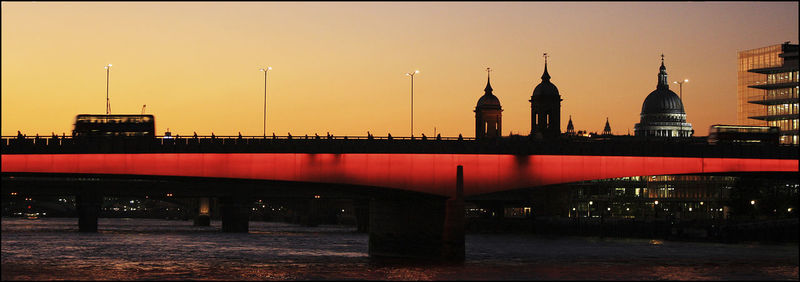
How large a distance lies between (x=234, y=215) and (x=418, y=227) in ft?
308

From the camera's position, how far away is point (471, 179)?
9012 centimetres

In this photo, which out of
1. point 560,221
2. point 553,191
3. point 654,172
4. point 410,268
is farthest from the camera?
point 553,191

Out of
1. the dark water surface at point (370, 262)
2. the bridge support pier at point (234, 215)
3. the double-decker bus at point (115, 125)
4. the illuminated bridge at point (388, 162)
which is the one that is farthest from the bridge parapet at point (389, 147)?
the bridge support pier at point (234, 215)

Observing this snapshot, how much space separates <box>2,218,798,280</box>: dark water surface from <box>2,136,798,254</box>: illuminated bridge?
6.15 metres

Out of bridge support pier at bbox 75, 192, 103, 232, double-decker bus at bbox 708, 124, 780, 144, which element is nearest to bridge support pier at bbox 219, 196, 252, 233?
bridge support pier at bbox 75, 192, 103, 232

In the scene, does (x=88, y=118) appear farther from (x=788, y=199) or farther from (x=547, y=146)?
(x=788, y=199)

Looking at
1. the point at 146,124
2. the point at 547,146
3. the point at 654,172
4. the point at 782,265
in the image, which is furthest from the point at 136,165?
the point at 782,265

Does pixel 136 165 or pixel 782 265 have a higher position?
pixel 136 165

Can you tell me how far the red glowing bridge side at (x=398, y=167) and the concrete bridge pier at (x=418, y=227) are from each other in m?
2.07

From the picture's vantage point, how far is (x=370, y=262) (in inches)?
3467

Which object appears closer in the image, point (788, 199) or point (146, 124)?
point (146, 124)

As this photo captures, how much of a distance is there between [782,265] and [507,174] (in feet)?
74.1

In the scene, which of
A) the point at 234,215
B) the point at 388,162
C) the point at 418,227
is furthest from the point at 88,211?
the point at 388,162

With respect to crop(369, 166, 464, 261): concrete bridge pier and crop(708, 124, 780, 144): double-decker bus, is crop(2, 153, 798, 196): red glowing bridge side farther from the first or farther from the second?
crop(708, 124, 780, 144): double-decker bus
